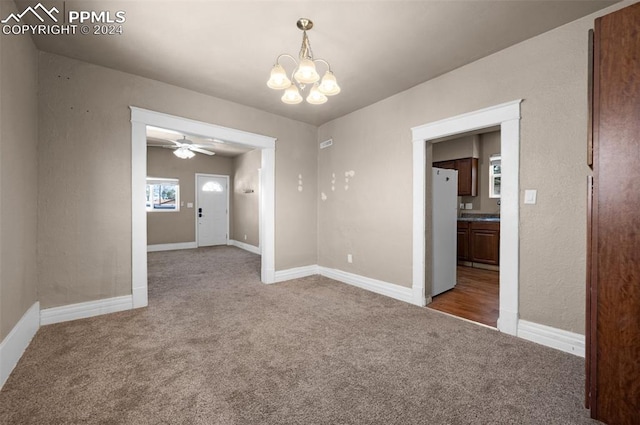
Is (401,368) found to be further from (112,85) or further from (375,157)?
(112,85)

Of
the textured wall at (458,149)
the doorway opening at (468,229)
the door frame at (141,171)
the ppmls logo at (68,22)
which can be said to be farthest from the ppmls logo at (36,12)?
the textured wall at (458,149)

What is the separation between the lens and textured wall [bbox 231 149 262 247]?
746 centimetres

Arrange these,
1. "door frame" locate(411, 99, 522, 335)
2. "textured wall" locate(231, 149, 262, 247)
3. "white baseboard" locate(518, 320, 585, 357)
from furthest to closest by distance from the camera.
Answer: "textured wall" locate(231, 149, 262, 247)
"door frame" locate(411, 99, 522, 335)
"white baseboard" locate(518, 320, 585, 357)

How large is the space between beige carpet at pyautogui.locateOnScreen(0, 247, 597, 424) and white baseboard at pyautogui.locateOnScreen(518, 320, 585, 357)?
0.30 ft

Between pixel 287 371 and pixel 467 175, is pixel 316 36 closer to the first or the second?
pixel 287 371

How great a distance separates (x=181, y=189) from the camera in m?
7.99

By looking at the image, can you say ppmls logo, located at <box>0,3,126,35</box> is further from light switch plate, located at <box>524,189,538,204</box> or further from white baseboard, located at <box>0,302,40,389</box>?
light switch plate, located at <box>524,189,538,204</box>

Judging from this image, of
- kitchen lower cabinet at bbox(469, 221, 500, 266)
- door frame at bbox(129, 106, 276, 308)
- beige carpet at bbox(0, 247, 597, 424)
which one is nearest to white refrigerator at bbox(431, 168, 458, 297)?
beige carpet at bbox(0, 247, 597, 424)

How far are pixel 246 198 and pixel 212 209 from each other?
1.35 m

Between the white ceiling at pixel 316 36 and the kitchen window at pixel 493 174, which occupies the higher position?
the white ceiling at pixel 316 36

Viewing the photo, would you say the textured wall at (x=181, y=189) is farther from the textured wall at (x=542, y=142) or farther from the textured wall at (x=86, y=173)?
the textured wall at (x=542, y=142)

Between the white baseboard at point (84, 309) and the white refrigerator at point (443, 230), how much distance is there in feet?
12.5

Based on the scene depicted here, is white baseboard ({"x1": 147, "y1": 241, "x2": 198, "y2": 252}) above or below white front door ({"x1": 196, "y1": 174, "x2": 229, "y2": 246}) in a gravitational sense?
below

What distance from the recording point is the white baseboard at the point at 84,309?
276cm
